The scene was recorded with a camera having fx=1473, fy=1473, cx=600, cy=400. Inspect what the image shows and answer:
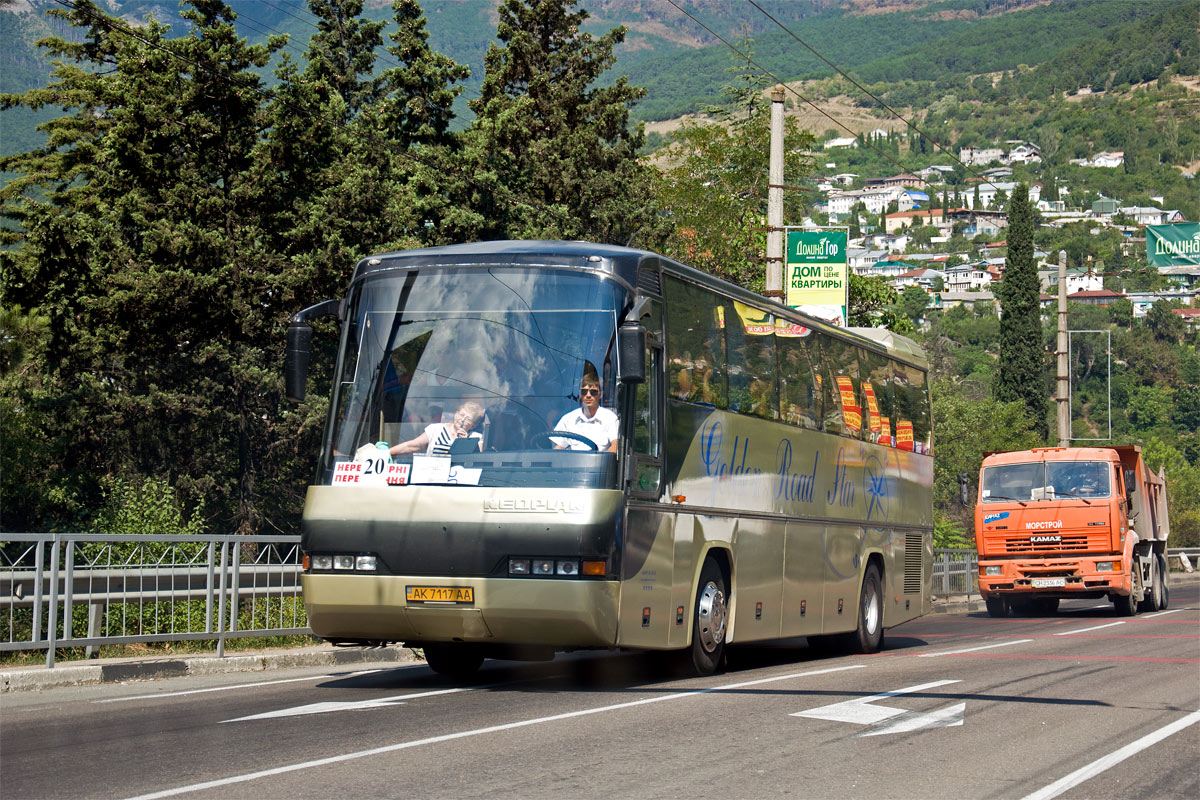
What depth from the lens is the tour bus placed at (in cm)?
1101

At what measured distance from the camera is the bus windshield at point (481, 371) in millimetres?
11172

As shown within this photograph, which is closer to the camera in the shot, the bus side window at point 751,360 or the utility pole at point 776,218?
the bus side window at point 751,360

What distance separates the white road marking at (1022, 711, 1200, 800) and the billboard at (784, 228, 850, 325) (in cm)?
1497

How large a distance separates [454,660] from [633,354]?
4145 mm

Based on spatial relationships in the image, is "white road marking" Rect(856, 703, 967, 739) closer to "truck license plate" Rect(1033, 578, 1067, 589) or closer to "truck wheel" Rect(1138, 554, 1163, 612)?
"truck license plate" Rect(1033, 578, 1067, 589)

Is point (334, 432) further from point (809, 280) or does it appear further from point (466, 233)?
point (466, 233)

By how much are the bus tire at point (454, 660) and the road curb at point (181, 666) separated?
1909 mm

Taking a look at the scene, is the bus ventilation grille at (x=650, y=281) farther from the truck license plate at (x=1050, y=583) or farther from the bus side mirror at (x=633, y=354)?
the truck license plate at (x=1050, y=583)

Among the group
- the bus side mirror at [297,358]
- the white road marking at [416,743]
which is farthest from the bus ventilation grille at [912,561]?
the bus side mirror at [297,358]

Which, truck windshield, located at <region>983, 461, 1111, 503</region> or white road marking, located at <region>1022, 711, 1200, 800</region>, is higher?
truck windshield, located at <region>983, 461, 1111, 503</region>

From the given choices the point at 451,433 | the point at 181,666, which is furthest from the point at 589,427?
the point at 181,666

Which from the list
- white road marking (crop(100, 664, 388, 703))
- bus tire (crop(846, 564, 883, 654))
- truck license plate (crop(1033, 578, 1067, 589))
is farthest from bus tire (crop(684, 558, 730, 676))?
truck license plate (crop(1033, 578, 1067, 589))

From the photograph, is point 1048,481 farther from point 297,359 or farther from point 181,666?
point 297,359

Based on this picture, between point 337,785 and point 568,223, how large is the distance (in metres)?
36.0
